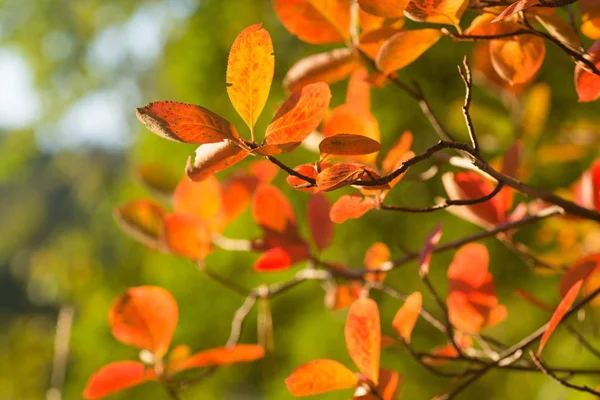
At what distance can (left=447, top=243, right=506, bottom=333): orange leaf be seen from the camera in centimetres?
41

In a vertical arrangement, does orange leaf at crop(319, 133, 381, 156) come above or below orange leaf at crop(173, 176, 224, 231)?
above

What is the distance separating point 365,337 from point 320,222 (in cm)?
20

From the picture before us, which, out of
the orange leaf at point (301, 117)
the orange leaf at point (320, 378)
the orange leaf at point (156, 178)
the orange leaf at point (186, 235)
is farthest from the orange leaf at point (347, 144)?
the orange leaf at point (156, 178)

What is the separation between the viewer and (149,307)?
1.31ft

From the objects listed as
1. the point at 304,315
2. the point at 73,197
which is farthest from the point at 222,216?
the point at 73,197

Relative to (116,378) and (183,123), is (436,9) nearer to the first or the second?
(183,123)

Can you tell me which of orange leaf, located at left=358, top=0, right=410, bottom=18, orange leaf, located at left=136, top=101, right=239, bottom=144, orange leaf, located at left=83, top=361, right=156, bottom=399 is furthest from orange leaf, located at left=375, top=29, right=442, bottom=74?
orange leaf, located at left=83, top=361, right=156, bottom=399

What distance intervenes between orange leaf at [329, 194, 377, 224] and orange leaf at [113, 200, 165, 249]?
21cm

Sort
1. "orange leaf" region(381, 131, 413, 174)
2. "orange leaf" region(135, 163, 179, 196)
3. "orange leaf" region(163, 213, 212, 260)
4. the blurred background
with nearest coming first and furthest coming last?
"orange leaf" region(381, 131, 413, 174), "orange leaf" region(163, 213, 212, 260), "orange leaf" region(135, 163, 179, 196), the blurred background

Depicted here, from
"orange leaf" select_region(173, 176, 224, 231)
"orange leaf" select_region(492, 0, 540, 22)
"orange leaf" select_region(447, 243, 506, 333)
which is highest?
"orange leaf" select_region(492, 0, 540, 22)

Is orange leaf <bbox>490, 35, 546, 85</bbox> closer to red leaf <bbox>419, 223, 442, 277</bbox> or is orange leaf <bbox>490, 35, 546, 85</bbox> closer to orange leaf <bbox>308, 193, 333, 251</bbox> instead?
red leaf <bbox>419, 223, 442, 277</bbox>

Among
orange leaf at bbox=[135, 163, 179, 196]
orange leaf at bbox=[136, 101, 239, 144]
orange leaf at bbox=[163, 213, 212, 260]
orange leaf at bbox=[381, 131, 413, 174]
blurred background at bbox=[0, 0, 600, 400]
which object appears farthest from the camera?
blurred background at bbox=[0, 0, 600, 400]

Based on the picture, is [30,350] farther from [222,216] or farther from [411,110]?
[222,216]

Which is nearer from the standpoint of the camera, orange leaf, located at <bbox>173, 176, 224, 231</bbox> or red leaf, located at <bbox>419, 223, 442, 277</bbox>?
red leaf, located at <bbox>419, 223, 442, 277</bbox>
